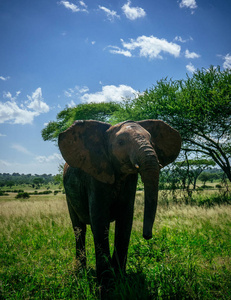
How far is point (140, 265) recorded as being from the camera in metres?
4.44

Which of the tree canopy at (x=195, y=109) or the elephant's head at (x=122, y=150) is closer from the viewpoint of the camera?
the elephant's head at (x=122, y=150)

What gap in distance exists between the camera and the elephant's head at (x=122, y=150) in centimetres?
262

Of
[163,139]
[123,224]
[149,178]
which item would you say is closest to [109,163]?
[149,178]

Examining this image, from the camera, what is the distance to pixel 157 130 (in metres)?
3.57

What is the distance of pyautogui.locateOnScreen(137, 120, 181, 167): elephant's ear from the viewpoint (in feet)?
11.7

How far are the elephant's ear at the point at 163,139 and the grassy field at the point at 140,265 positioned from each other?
5.50ft

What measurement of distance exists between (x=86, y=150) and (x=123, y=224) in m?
1.41

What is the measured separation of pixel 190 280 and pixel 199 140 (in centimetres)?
1301

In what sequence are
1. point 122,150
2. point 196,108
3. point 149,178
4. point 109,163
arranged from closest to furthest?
point 149,178, point 122,150, point 109,163, point 196,108

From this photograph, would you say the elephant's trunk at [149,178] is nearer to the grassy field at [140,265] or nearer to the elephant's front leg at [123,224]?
the elephant's front leg at [123,224]

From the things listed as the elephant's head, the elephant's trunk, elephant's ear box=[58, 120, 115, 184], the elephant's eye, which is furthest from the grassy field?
the elephant's eye

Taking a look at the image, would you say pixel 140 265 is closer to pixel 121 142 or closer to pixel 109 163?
pixel 109 163

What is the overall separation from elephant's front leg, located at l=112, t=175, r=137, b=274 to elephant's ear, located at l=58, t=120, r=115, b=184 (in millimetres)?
496

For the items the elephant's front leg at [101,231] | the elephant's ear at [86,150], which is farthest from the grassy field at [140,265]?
the elephant's ear at [86,150]
